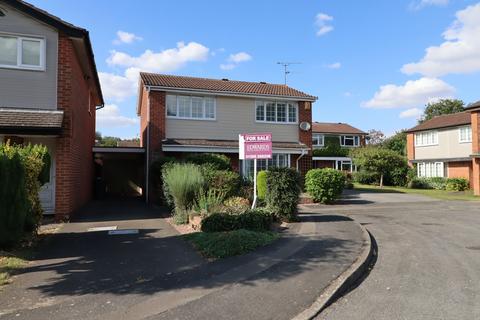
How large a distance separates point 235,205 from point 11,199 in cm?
570

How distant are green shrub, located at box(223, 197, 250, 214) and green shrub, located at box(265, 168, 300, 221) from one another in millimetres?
823

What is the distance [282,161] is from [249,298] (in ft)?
56.8

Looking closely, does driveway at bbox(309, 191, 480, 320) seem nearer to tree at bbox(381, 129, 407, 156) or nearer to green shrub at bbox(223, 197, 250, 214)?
green shrub at bbox(223, 197, 250, 214)

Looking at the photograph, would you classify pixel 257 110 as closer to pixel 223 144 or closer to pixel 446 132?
pixel 223 144

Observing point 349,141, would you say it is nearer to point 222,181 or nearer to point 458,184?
point 458,184

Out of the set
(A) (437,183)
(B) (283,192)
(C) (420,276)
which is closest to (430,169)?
(A) (437,183)

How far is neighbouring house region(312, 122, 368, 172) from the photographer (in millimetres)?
46156

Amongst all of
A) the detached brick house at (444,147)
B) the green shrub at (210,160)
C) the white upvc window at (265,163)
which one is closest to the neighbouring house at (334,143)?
the detached brick house at (444,147)

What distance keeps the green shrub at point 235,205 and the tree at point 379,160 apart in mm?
23708

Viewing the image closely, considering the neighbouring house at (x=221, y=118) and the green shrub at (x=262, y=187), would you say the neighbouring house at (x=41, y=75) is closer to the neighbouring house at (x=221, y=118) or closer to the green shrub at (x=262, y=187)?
the green shrub at (x=262, y=187)

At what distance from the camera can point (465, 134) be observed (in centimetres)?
3397

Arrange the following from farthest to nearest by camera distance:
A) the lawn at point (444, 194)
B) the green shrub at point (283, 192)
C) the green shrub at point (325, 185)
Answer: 1. the lawn at point (444, 194)
2. the green shrub at point (325, 185)
3. the green shrub at point (283, 192)

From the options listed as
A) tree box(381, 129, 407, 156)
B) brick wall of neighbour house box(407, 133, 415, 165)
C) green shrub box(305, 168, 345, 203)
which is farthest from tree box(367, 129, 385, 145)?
green shrub box(305, 168, 345, 203)

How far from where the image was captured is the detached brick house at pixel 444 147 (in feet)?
110
